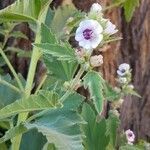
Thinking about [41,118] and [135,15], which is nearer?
[41,118]

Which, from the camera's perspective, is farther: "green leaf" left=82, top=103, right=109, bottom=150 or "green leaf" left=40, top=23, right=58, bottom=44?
"green leaf" left=82, top=103, right=109, bottom=150

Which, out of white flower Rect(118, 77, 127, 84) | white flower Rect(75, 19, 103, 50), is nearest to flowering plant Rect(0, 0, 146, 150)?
white flower Rect(75, 19, 103, 50)

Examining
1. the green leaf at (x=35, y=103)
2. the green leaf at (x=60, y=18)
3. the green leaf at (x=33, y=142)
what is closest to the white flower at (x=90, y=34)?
the green leaf at (x=35, y=103)

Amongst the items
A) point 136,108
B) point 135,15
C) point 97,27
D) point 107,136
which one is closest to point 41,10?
point 97,27

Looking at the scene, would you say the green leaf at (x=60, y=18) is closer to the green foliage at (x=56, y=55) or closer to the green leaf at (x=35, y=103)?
the green foliage at (x=56, y=55)

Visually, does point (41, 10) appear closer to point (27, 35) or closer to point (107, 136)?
point (107, 136)

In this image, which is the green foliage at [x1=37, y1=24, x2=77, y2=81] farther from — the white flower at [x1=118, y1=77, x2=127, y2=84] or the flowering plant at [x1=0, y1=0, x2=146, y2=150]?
the white flower at [x1=118, y1=77, x2=127, y2=84]

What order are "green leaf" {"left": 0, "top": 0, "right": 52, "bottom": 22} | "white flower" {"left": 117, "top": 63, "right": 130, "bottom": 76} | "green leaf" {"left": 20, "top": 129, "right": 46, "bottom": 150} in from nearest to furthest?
"green leaf" {"left": 0, "top": 0, "right": 52, "bottom": 22}, "green leaf" {"left": 20, "top": 129, "right": 46, "bottom": 150}, "white flower" {"left": 117, "top": 63, "right": 130, "bottom": 76}
